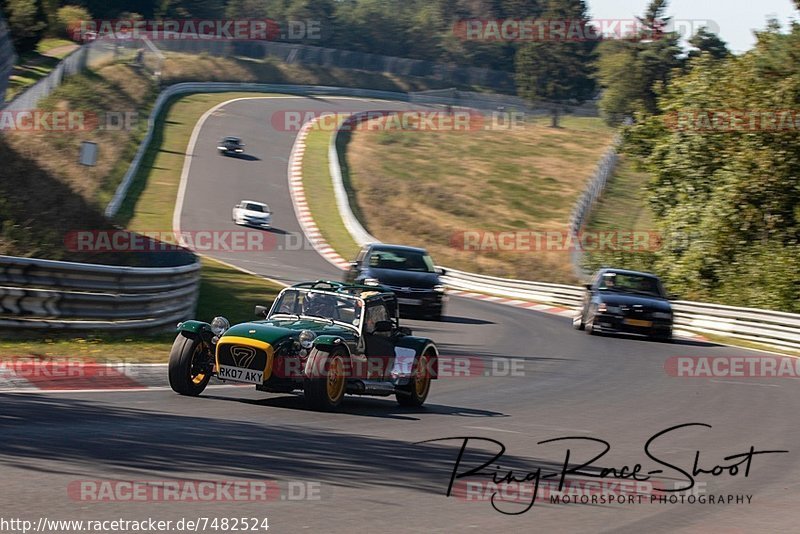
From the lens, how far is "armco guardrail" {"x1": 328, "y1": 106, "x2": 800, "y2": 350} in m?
25.2

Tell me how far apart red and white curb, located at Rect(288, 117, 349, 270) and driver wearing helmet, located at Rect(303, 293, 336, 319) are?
25.0m

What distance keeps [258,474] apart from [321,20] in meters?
121

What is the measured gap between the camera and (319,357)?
1088 centimetres

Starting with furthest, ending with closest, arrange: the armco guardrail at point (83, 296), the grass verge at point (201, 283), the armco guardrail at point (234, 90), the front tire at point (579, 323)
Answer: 1. the armco guardrail at point (234, 90)
2. the front tire at point (579, 323)
3. the armco guardrail at point (83, 296)
4. the grass verge at point (201, 283)

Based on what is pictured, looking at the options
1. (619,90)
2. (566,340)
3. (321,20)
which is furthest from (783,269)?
(321,20)

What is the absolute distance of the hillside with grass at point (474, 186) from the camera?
46438mm

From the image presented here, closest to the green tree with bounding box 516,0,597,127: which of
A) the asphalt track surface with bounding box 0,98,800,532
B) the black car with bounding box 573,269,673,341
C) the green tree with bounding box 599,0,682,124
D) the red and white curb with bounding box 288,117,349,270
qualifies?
the green tree with bounding box 599,0,682,124

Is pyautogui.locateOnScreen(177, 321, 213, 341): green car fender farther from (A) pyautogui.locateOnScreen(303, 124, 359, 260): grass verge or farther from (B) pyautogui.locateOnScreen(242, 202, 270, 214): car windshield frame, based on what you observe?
(B) pyautogui.locateOnScreen(242, 202, 270, 214): car windshield frame

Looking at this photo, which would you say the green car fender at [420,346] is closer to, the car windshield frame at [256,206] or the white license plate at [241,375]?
the white license plate at [241,375]

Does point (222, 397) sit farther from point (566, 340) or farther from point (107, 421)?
point (566, 340)

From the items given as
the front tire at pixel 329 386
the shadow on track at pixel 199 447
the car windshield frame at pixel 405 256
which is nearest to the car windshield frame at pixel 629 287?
the car windshield frame at pixel 405 256

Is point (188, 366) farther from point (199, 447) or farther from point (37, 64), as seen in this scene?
point (37, 64)

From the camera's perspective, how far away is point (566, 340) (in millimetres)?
22562

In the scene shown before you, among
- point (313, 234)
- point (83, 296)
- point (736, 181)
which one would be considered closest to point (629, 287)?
point (736, 181)
